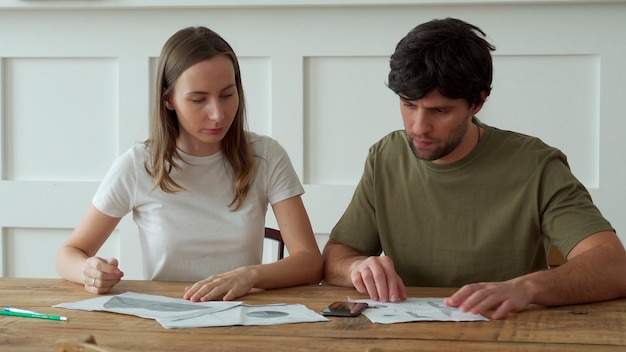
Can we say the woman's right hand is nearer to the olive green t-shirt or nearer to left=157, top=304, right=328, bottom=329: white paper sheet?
left=157, top=304, right=328, bottom=329: white paper sheet

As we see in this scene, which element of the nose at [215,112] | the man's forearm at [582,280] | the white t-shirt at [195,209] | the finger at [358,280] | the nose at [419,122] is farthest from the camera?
the white t-shirt at [195,209]

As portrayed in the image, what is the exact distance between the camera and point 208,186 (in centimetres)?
219

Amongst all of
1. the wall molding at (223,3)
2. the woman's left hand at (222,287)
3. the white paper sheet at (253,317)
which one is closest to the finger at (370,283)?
the white paper sheet at (253,317)

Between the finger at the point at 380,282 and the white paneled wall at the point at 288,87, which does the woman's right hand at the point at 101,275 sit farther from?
the white paneled wall at the point at 288,87

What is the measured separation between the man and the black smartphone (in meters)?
0.09

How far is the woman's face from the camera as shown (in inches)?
81.1

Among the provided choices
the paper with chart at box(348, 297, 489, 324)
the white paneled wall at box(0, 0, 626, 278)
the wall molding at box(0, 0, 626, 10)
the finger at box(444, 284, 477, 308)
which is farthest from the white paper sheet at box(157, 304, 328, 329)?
the wall molding at box(0, 0, 626, 10)

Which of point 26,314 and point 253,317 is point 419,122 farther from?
point 26,314

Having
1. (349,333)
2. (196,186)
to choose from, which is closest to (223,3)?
(196,186)

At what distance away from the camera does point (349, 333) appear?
60.3 inches

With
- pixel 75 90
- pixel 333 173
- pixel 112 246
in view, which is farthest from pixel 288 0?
pixel 112 246

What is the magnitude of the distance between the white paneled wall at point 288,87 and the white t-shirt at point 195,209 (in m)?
0.79

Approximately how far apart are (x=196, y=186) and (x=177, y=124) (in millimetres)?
160

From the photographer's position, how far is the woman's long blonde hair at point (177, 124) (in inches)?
83.2
